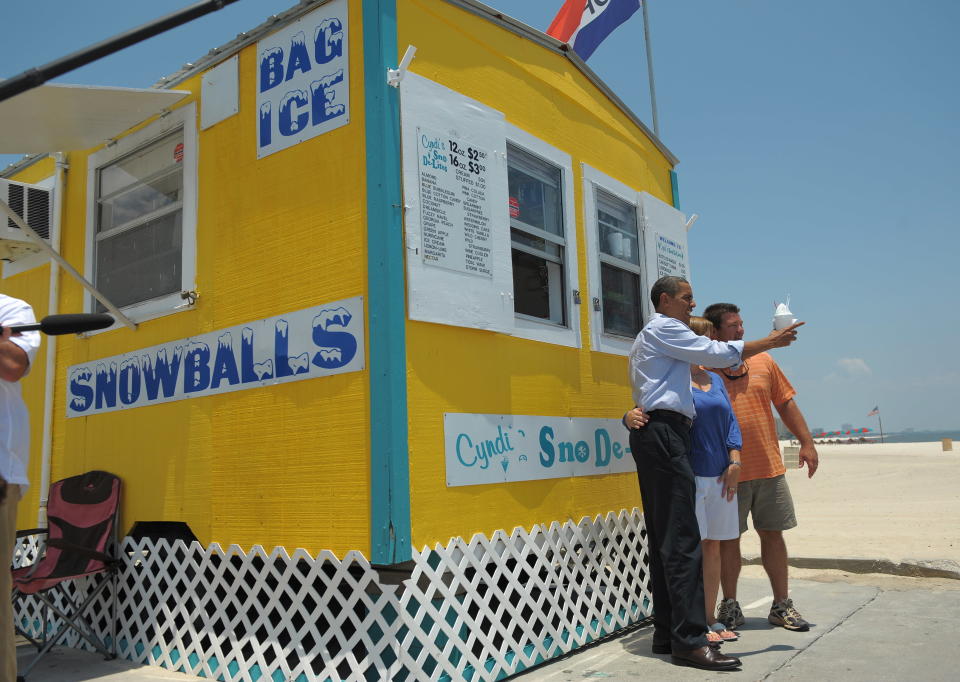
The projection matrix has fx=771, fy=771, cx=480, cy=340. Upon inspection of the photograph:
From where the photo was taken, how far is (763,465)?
4852 mm

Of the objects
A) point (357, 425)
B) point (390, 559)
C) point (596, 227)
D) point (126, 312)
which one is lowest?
point (390, 559)

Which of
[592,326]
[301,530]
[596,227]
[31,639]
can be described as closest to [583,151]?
[596,227]

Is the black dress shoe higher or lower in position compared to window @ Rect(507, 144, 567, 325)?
lower

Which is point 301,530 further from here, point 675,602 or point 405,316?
point 675,602

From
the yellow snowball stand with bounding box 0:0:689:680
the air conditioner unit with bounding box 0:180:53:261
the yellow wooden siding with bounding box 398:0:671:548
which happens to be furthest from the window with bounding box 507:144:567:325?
the air conditioner unit with bounding box 0:180:53:261

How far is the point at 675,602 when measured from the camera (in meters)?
4.05

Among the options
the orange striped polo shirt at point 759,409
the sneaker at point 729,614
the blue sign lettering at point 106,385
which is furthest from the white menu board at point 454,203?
the blue sign lettering at point 106,385

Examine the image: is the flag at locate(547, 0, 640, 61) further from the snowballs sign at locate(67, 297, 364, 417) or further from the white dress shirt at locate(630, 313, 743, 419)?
the snowballs sign at locate(67, 297, 364, 417)

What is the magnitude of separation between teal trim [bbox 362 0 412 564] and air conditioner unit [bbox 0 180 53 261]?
11.5 feet

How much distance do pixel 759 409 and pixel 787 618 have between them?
1.30m

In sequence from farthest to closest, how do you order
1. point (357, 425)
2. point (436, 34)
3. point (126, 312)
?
point (126, 312)
point (436, 34)
point (357, 425)

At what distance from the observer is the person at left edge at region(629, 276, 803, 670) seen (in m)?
4.04

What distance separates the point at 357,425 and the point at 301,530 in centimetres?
70

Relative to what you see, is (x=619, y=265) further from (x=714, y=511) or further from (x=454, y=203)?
(x=714, y=511)
